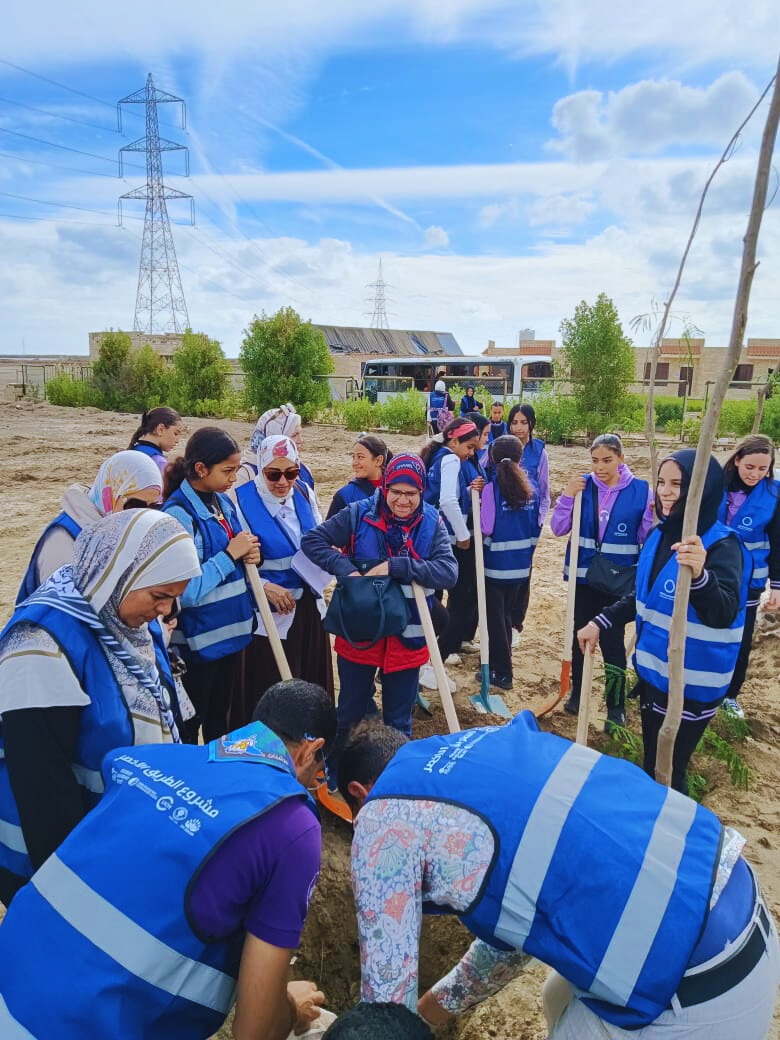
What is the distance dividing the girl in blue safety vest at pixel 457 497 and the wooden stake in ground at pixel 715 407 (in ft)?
8.08

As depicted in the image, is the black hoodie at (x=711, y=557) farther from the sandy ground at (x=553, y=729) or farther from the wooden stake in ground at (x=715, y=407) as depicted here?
the sandy ground at (x=553, y=729)

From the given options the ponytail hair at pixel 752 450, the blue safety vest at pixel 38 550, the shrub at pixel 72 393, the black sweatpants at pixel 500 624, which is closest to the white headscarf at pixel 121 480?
the blue safety vest at pixel 38 550

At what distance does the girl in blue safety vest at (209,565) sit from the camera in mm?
3043

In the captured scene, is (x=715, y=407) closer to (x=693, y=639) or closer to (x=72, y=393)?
(x=693, y=639)

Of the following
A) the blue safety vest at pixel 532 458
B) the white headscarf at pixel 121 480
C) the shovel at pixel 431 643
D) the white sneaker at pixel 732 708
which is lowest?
the white sneaker at pixel 732 708

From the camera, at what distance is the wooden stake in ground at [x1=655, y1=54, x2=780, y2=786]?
1582 millimetres

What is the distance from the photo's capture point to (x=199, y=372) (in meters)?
20.5

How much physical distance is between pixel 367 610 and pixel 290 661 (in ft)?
2.48

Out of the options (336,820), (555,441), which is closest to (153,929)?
(336,820)

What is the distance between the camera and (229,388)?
68.7ft

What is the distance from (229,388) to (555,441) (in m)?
9.80

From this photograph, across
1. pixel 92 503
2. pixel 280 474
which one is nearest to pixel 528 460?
pixel 280 474

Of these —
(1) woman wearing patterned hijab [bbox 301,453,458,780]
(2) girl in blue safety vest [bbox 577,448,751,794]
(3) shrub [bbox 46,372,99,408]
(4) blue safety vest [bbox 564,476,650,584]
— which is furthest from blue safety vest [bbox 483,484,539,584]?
(3) shrub [bbox 46,372,99,408]

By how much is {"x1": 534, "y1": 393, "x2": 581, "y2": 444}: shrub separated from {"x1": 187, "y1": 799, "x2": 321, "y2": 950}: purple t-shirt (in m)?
15.3
